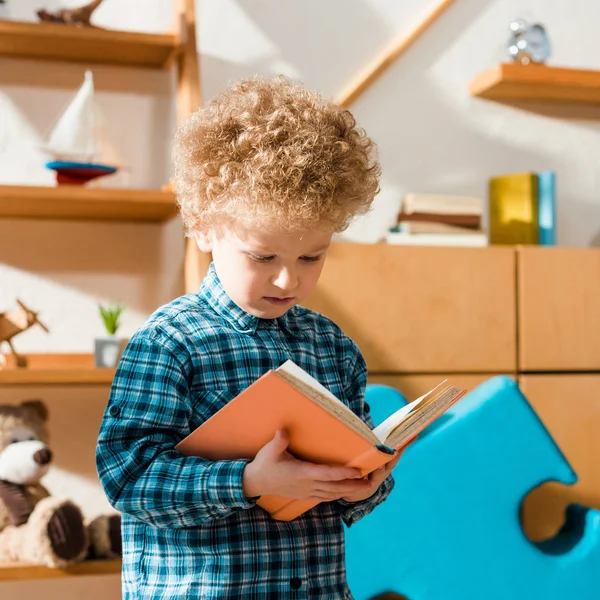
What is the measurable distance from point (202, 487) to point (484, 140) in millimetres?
1875

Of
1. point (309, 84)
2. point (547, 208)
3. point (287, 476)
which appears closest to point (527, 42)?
point (547, 208)

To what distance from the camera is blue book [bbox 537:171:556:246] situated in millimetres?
2385

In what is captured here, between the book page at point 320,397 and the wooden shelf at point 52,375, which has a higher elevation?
the book page at point 320,397

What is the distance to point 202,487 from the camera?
36.9 inches

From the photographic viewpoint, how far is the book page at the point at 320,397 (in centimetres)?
85

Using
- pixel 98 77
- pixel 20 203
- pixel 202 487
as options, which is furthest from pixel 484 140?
pixel 202 487

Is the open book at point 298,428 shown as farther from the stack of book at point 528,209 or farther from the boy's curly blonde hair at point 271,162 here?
the stack of book at point 528,209

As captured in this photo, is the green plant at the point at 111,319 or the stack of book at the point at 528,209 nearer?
the green plant at the point at 111,319

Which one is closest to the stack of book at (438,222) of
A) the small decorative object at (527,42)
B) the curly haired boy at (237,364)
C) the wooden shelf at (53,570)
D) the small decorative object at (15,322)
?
the small decorative object at (527,42)

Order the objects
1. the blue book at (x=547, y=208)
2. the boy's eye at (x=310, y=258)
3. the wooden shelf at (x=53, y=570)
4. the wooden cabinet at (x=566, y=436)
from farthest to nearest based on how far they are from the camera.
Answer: the blue book at (x=547, y=208) < the wooden cabinet at (x=566, y=436) < the wooden shelf at (x=53, y=570) < the boy's eye at (x=310, y=258)

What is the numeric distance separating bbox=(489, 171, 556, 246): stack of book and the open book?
1464mm

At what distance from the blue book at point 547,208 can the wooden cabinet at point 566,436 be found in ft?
1.28

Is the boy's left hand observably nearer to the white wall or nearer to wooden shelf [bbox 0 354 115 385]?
wooden shelf [bbox 0 354 115 385]

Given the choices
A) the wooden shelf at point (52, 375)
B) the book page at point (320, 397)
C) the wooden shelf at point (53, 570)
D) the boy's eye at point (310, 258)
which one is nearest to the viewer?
the book page at point (320, 397)
